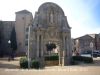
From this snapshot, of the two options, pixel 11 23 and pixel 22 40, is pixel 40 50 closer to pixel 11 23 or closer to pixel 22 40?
pixel 22 40

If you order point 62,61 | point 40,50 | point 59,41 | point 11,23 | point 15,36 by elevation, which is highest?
point 11,23

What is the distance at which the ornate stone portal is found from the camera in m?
17.0

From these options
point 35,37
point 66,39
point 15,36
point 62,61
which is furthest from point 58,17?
point 15,36

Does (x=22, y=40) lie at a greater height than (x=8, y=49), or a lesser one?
greater

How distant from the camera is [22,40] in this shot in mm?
40344

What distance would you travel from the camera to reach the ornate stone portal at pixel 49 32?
17.0 metres

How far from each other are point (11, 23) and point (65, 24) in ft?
98.8

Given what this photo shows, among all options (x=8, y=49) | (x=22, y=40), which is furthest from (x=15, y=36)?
(x=8, y=49)

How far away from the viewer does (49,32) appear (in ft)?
58.1

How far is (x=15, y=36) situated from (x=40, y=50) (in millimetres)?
24318

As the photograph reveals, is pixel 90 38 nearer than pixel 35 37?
No

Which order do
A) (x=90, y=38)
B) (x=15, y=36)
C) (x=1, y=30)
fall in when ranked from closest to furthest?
1. (x=15, y=36)
2. (x=1, y=30)
3. (x=90, y=38)

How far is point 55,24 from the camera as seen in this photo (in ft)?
60.5

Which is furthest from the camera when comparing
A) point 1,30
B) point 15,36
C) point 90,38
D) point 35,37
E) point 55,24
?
point 90,38
